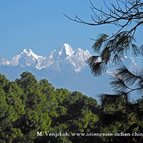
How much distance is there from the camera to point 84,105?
34.7 m

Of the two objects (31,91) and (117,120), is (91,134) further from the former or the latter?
(117,120)

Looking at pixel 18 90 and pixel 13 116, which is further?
pixel 18 90

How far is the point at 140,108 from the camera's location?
17.3 feet

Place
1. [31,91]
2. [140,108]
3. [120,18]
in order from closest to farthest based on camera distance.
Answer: [120,18] → [140,108] → [31,91]

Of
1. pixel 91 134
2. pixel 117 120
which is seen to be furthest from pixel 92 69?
pixel 91 134

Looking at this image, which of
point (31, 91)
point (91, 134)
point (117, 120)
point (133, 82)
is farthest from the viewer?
point (31, 91)

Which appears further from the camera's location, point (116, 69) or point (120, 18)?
point (116, 69)

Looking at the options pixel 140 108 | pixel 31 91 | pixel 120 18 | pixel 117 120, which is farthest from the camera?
pixel 31 91

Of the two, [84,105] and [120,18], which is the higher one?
[84,105]

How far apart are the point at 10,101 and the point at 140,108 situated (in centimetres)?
3009

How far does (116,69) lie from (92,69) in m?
0.44

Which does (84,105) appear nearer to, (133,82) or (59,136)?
(59,136)

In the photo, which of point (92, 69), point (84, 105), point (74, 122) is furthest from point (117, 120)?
point (84, 105)

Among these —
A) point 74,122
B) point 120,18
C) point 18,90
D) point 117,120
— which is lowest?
point 117,120
